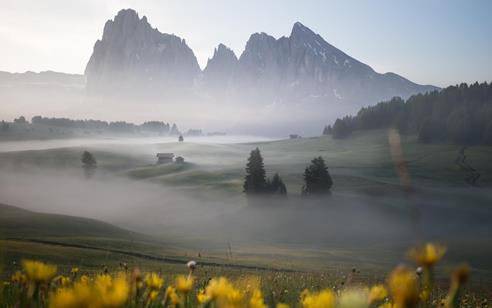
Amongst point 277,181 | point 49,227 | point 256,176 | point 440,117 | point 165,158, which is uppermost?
point 440,117

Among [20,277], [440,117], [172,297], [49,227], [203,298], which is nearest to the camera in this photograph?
[172,297]

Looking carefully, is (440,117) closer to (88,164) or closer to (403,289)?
(88,164)

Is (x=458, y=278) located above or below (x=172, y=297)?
above

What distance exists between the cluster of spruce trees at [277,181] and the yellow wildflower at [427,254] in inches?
3318

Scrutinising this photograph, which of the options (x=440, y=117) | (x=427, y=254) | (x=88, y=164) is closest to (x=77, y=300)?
(x=427, y=254)

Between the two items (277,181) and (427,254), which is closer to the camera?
(427,254)

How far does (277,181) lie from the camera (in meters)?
87.8

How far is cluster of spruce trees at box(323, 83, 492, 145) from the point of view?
452 feet

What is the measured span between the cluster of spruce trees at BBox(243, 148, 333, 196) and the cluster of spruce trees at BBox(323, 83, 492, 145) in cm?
7384

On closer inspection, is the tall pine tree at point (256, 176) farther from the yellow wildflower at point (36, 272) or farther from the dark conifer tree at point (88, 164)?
the yellow wildflower at point (36, 272)

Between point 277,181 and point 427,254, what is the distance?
285ft

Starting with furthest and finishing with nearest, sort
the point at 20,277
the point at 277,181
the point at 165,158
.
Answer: the point at 165,158
the point at 277,181
the point at 20,277

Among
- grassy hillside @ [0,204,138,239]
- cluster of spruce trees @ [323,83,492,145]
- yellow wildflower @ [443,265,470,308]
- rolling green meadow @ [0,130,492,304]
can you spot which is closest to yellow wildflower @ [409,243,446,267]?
yellow wildflower @ [443,265,470,308]

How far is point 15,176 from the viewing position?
13000 centimetres
